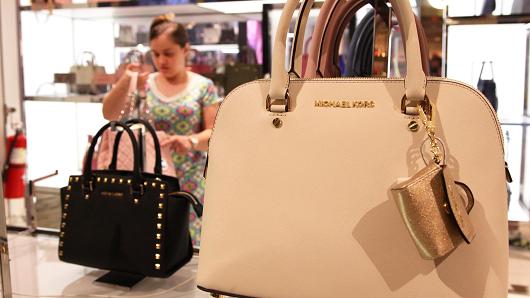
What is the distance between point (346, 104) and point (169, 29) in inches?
40.9

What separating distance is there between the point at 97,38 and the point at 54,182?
1.53 ft

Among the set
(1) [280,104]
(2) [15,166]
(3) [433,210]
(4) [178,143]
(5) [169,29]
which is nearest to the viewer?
(3) [433,210]

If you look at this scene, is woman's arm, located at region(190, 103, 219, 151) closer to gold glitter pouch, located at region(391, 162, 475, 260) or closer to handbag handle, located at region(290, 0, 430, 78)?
handbag handle, located at region(290, 0, 430, 78)

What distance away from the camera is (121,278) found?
1133 mm

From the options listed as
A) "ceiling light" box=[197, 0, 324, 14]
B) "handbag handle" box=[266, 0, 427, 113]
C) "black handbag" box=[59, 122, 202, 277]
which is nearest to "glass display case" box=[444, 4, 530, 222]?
"ceiling light" box=[197, 0, 324, 14]

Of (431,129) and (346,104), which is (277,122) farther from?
(431,129)

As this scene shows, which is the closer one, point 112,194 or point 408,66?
point 408,66

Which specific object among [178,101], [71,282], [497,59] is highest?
[497,59]

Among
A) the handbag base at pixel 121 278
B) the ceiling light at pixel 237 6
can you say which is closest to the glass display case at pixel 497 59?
the ceiling light at pixel 237 6

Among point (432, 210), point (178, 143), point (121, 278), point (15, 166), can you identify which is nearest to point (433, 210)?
point (432, 210)

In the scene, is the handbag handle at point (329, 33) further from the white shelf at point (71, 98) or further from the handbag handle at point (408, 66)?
the white shelf at point (71, 98)

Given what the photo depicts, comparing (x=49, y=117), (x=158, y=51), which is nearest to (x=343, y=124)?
(x=158, y=51)

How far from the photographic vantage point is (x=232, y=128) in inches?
31.4

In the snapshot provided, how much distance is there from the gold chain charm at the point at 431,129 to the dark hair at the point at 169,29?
1.10 m
